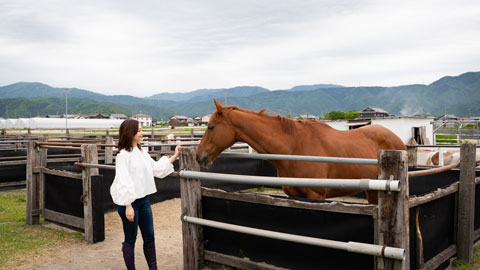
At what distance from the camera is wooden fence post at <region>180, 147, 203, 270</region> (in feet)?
11.4

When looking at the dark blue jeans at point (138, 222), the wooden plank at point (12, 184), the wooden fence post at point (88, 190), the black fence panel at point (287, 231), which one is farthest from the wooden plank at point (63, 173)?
the wooden plank at point (12, 184)

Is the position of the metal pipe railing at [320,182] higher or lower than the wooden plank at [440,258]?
higher

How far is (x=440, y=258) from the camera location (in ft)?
11.3

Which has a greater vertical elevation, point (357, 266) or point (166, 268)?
point (357, 266)

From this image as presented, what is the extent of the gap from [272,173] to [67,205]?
5.48 metres

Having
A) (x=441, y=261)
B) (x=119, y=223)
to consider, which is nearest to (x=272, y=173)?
(x=119, y=223)

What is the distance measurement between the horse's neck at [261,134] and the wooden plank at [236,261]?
4.53 ft

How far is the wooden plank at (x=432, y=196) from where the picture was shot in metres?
2.80

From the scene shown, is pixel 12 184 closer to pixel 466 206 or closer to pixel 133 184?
pixel 133 184

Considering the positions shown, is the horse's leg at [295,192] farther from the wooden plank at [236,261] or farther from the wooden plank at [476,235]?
the wooden plank at [476,235]

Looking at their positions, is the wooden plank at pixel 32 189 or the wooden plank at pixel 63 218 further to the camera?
the wooden plank at pixel 32 189

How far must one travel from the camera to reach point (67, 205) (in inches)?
221

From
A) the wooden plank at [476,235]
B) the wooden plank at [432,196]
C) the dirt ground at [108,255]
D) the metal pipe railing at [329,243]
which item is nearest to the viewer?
the metal pipe railing at [329,243]

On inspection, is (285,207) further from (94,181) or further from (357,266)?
(94,181)
